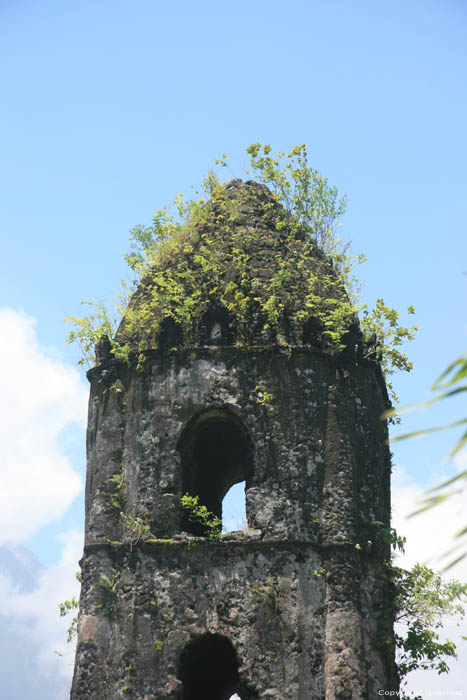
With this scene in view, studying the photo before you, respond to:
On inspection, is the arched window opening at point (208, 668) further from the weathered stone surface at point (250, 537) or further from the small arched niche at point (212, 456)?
the small arched niche at point (212, 456)

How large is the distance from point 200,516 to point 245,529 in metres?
0.67

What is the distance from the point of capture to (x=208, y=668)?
1122 centimetres

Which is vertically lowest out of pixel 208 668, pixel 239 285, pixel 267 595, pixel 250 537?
pixel 208 668

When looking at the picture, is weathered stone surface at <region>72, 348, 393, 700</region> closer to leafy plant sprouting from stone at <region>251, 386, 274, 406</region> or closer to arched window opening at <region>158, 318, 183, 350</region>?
leafy plant sprouting from stone at <region>251, 386, 274, 406</region>

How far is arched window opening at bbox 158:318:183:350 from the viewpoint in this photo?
1123 centimetres

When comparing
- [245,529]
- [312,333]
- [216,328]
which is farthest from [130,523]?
[312,333]

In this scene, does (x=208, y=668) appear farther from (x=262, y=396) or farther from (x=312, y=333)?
(x=312, y=333)

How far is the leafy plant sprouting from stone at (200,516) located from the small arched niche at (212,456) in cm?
22

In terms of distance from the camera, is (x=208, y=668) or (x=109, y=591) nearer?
(x=109, y=591)

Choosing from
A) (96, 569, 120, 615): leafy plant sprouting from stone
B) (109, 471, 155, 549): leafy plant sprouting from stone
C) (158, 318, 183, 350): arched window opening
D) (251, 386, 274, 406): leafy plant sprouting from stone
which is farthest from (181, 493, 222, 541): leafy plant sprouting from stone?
(158, 318, 183, 350): arched window opening

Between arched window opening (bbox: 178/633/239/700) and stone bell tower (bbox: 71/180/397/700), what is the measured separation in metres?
0.03

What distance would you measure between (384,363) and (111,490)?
3668 millimetres

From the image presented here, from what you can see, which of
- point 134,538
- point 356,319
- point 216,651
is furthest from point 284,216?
point 216,651

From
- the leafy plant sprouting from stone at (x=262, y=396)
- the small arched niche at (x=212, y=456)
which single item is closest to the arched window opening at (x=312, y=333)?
the leafy plant sprouting from stone at (x=262, y=396)
